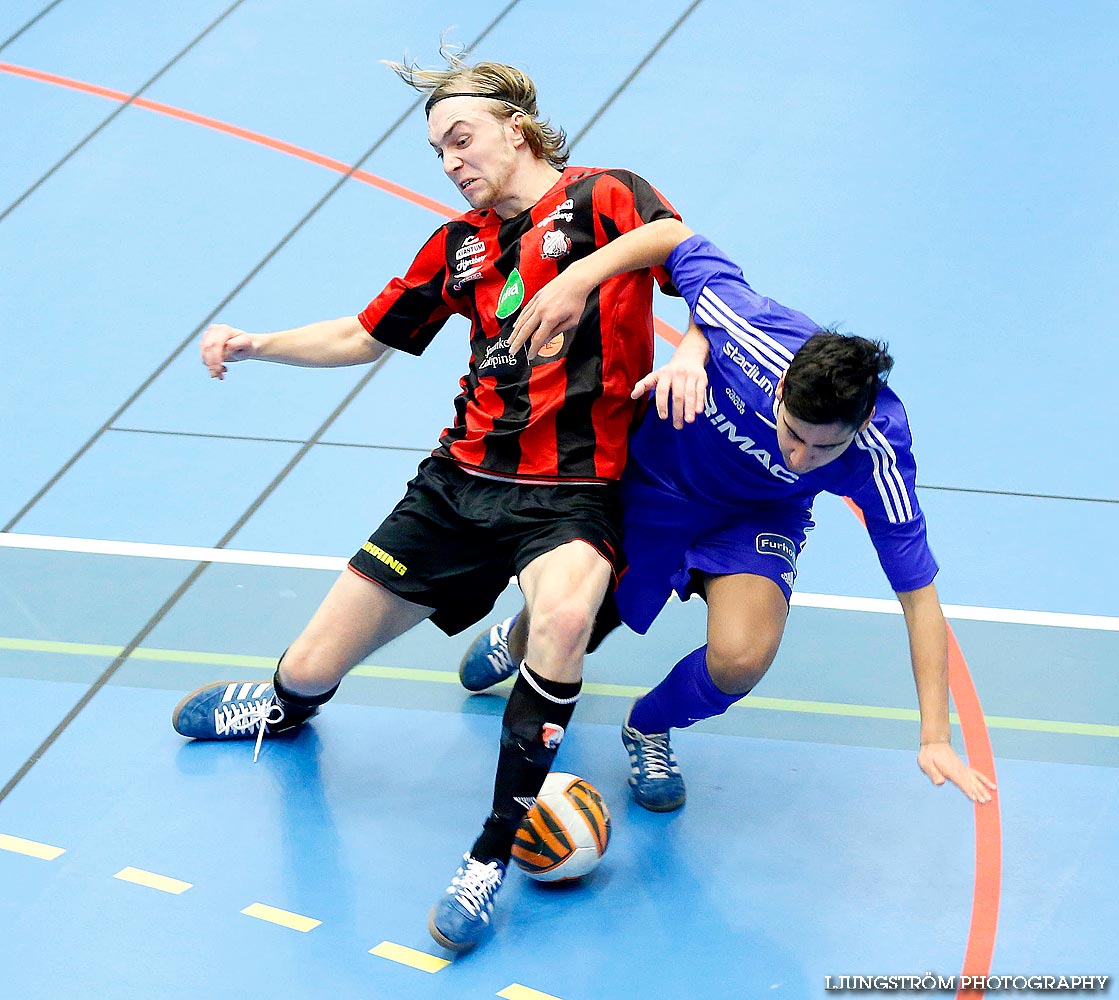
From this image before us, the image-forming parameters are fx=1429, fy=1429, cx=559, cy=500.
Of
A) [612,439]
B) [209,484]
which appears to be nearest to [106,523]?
[209,484]

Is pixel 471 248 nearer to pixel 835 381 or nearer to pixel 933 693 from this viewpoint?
pixel 835 381

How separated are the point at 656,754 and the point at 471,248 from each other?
60.5 inches

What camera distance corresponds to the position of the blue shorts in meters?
3.94

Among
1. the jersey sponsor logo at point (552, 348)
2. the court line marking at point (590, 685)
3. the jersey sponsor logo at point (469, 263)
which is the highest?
the jersey sponsor logo at point (469, 263)

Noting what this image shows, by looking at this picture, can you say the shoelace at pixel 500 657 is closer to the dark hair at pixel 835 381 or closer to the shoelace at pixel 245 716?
the shoelace at pixel 245 716

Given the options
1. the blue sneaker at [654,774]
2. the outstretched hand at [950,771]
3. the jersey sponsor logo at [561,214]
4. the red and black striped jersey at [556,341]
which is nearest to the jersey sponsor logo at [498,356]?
the red and black striped jersey at [556,341]

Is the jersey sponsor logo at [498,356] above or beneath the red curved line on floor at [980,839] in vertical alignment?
above

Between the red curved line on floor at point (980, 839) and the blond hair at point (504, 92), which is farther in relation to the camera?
the blond hair at point (504, 92)

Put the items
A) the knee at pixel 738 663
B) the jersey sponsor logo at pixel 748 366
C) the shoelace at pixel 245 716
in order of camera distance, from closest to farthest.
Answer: the jersey sponsor logo at pixel 748 366 → the knee at pixel 738 663 → the shoelace at pixel 245 716

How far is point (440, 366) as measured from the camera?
19.7 ft

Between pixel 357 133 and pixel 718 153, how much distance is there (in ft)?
6.18

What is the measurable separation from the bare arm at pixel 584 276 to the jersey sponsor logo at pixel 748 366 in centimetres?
34

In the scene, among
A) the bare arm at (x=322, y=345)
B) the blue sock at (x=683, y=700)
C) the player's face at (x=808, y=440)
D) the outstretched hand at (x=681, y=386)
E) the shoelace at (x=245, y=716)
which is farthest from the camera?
the shoelace at (x=245, y=716)

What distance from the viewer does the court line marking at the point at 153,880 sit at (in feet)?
12.5
